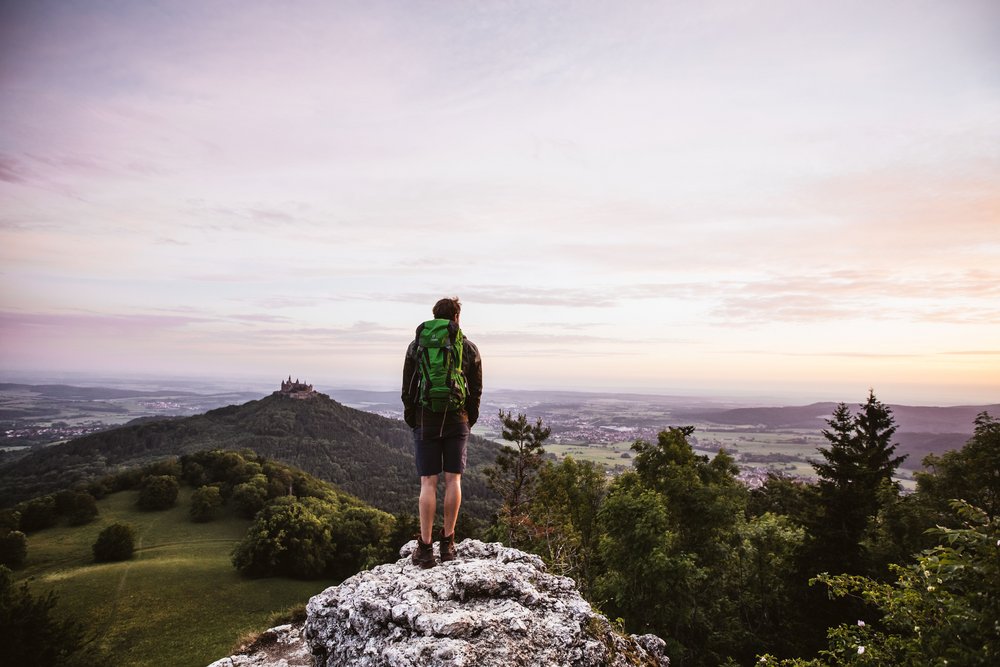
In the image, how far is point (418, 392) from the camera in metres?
6.54

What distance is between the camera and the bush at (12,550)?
145 feet

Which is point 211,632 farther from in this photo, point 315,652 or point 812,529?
point 812,529

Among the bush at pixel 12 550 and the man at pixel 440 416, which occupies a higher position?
the man at pixel 440 416

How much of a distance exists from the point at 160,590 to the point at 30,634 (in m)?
25.6

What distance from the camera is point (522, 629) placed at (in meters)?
5.48

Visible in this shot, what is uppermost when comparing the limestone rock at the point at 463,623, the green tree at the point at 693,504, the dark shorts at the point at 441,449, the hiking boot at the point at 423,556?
A: the dark shorts at the point at 441,449

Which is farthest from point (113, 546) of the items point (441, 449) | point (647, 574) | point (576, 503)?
point (441, 449)

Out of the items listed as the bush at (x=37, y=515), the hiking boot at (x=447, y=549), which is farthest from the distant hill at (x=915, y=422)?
the bush at (x=37, y=515)

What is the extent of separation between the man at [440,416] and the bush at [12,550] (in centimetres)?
6375

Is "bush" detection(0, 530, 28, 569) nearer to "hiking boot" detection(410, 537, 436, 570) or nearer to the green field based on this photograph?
the green field

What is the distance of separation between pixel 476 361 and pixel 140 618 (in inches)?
1706

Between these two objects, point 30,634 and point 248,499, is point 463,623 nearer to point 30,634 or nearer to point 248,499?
point 30,634

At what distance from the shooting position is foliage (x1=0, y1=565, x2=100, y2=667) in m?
17.2

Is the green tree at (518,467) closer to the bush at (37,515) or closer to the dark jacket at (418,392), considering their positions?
the dark jacket at (418,392)
